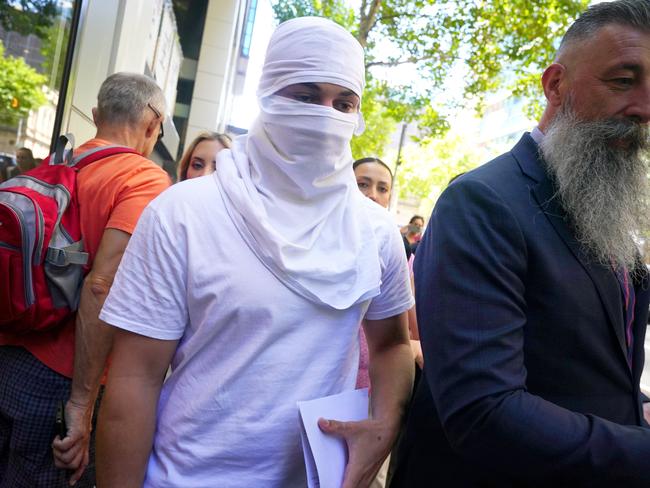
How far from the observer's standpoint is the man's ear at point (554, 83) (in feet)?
5.34

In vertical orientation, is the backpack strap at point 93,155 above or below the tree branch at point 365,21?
below

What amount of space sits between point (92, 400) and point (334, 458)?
1076 millimetres

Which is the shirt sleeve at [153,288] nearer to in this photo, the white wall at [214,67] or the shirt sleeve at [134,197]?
the shirt sleeve at [134,197]

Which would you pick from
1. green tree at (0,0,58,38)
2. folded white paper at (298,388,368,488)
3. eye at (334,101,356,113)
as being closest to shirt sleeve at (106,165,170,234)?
eye at (334,101,356,113)

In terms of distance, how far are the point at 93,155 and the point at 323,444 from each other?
1.50 m

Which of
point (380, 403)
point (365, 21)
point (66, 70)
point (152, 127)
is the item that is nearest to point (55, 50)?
point (66, 70)

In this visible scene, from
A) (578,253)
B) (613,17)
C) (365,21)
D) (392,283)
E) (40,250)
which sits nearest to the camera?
(578,253)

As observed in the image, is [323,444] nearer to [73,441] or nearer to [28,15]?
[73,441]

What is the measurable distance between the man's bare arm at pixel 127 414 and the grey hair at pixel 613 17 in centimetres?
135

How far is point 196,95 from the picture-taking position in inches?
669

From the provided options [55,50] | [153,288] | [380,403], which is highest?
[55,50]

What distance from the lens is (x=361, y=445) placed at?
1.56 m

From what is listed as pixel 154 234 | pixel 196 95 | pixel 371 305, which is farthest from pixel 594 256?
pixel 196 95

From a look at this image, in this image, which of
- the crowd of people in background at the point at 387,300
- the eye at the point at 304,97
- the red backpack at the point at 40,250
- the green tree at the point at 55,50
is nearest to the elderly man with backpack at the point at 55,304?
the red backpack at the point at 40,250
